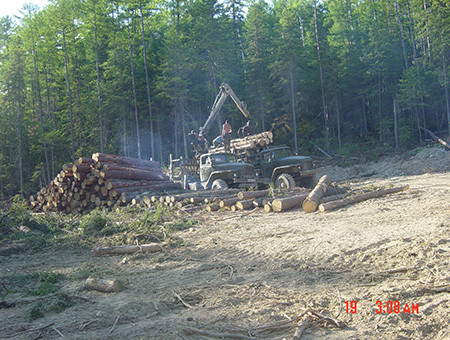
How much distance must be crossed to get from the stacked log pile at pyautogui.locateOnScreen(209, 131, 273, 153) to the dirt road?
30.7ft

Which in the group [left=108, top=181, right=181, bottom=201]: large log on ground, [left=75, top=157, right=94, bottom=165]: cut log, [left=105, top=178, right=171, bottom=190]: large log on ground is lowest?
[left=108, top=181, right=181, bottom=201]: large log on ground

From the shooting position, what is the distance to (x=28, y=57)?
1246 inches

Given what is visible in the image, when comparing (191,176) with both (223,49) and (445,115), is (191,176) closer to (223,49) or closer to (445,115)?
(223,49)

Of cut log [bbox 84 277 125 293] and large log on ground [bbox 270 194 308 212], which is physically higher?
large log on ground [bbox 270 194 308 212]

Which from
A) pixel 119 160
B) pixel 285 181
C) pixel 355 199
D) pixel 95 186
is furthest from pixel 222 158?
pixel 355 199

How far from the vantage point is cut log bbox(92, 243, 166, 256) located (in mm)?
7074

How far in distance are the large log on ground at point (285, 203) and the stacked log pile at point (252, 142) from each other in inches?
255

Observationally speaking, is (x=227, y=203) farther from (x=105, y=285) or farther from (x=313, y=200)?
(x=105, y=285)

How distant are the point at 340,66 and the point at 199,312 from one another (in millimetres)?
34307

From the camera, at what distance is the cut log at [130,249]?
7074mm

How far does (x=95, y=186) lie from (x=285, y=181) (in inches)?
287

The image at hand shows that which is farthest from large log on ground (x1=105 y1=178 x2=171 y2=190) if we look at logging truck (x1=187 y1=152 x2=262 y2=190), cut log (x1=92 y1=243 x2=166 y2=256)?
cut log (x1=92 y1=243 x2=166 y2=256)

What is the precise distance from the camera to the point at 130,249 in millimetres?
7129
